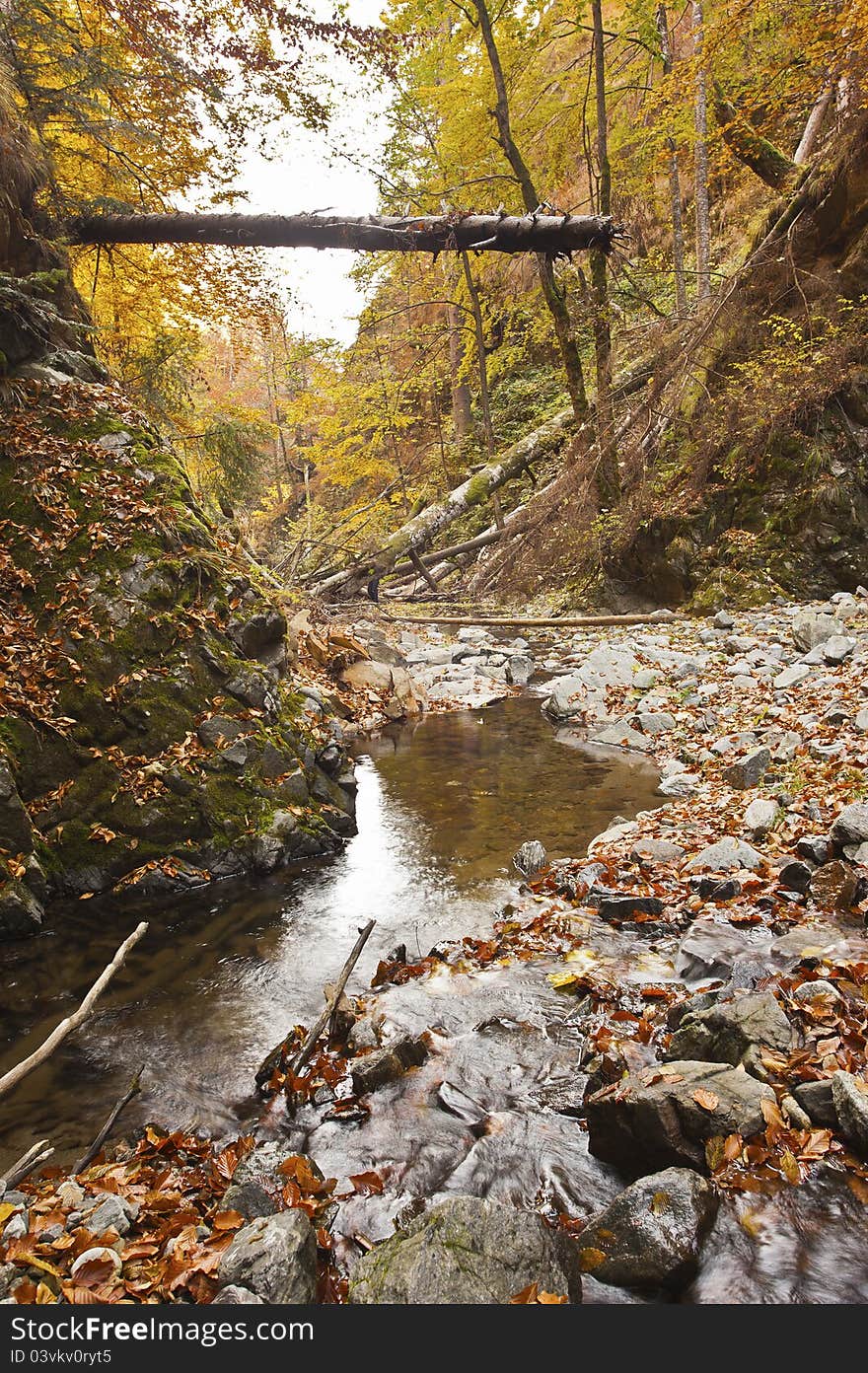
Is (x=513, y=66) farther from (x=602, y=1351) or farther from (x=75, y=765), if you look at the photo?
(x=602, y=1351)

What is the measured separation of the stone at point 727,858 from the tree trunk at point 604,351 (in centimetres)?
1048

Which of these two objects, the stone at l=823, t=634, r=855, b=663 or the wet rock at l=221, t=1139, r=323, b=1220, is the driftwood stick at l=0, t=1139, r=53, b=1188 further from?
the stone at l=823, t=634, r=855, b=663

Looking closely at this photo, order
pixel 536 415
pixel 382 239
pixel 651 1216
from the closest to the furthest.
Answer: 1. pixel 651 1216
2. pixel 382 239
3. pixel 536 415

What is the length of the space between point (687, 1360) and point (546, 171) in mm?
21001

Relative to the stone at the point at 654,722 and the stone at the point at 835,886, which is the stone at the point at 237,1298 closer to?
the stone at the point at 835,886

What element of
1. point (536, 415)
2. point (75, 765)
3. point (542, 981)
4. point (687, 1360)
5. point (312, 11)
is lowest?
point (542, 981)

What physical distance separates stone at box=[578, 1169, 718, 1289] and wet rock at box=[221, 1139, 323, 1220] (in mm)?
1085

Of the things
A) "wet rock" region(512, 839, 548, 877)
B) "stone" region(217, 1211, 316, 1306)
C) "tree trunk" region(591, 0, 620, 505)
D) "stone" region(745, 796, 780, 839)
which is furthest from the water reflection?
"tree trunk" region(591, 0, 620, 505)

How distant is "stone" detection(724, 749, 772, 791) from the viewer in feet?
18.5

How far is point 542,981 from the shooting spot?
12.3ft

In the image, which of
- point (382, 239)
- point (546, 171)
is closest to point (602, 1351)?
point (382, 239)

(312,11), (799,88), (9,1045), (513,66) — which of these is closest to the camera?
(9,1045)

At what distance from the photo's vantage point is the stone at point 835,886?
3.65 metres

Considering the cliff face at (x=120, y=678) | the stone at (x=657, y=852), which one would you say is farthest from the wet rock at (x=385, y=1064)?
the cliff face at (x=120, y=678)
